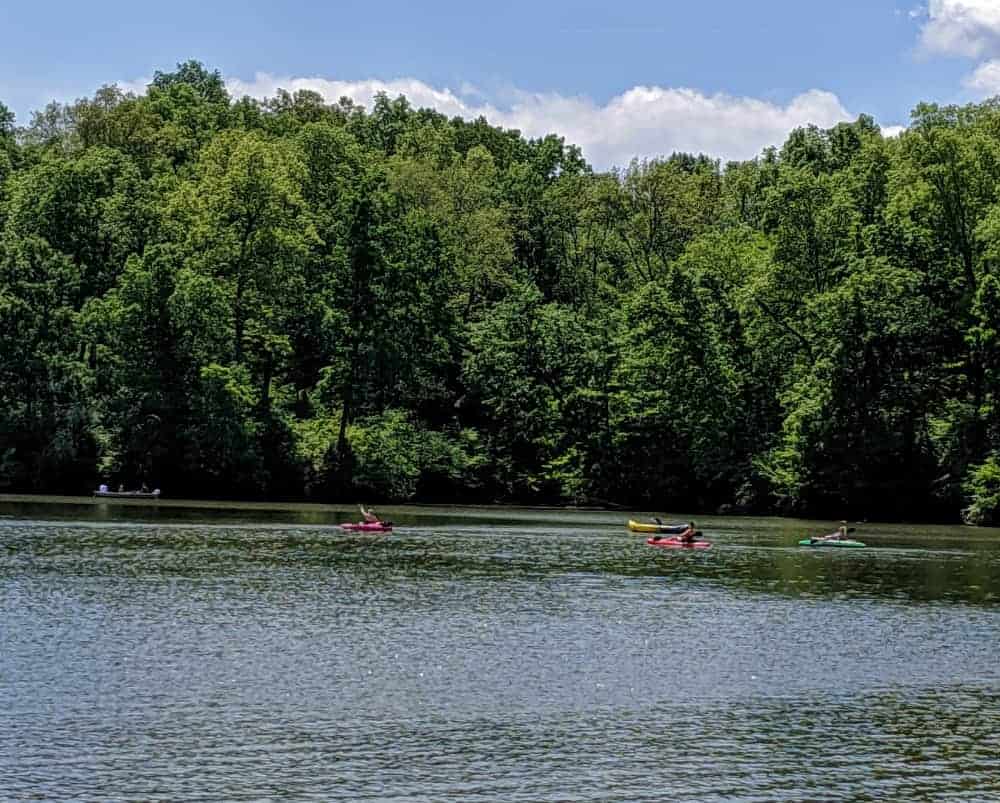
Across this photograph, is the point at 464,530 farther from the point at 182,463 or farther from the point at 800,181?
the point at 800,181

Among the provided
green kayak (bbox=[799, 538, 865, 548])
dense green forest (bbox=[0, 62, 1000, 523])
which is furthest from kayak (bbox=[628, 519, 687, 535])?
dense green forest (bbox=[0, 62, 1000, 523])

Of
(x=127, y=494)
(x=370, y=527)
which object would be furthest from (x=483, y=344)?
(x=370, y=527)

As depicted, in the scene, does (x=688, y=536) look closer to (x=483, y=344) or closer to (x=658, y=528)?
(x=658, y=528)

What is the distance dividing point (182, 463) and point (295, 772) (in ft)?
228

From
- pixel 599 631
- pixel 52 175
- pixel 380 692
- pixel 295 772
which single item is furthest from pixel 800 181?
pixel 295 772

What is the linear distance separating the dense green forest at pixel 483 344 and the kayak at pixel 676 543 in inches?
855

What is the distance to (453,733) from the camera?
76.1ft

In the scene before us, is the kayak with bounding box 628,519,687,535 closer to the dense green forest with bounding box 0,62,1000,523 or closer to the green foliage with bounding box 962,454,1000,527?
the dense green forest with bounding box 0,62,1000,523

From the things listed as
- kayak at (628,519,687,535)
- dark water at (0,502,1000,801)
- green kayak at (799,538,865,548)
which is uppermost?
kayak at (628,519,687,535)

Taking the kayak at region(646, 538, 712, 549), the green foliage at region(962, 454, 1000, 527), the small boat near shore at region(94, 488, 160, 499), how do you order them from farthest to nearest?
the small boat near shore at region(94, 488, 160, 499) < the green foliage at region(962, 454, 1000, 527) < the kayak at region(646, 538, 712, 549)

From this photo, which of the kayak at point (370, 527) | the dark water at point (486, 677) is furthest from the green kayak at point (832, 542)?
the kayak at point (370, 527)

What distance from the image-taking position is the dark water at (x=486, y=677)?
20.6 m

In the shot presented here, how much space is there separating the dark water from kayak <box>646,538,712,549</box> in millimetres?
6815

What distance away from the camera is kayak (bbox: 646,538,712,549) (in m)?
60.1
